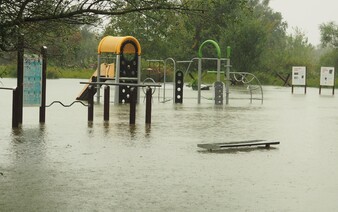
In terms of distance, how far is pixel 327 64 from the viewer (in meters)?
78.1

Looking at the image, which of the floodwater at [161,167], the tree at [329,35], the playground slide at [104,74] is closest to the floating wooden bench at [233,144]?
the floodwater at [161,167]

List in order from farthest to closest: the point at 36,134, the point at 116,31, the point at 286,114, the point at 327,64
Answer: the point at 327,64 < the point at 116,31 < the point at 286,114 < the point at 36,134

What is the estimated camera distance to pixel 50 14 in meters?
9.26

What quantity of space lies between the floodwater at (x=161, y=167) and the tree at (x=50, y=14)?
5.26ft

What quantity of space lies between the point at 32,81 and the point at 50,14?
8.93 m

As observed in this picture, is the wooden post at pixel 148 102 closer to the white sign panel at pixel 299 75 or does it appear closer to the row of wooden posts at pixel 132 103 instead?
the row of wooden posts at pixel 132 103

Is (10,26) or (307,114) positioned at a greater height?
(10,26)

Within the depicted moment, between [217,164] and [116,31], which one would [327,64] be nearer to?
[116,31]

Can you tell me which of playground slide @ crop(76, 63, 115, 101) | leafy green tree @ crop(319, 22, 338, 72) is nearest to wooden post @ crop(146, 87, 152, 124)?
playground slide @ crop(76, 63, 115, 101)

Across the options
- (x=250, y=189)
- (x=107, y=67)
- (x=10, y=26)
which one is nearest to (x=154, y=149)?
(x=250, y=189)

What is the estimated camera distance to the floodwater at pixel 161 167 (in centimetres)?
863

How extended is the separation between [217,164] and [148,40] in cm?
5464

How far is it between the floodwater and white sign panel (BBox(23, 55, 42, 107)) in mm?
493

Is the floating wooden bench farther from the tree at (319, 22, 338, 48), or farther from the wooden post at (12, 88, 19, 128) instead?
the tree at (319, 22, 338, 48)
